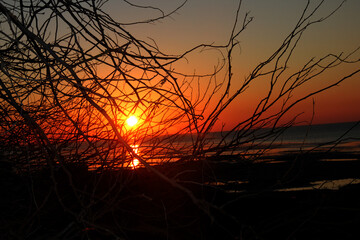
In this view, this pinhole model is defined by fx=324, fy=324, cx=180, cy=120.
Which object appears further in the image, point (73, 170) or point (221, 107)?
point (73, 170)

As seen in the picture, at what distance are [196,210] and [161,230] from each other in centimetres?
60

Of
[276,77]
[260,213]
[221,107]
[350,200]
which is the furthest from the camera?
[350,200]

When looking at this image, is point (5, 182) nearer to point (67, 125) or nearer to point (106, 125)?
point (67, 125)

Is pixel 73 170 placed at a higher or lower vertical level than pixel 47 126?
lower

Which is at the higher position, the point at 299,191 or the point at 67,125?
the point at 67,125

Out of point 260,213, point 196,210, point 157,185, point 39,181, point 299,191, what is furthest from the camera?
point 299,191

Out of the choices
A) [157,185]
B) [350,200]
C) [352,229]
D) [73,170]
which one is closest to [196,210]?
[157,185]

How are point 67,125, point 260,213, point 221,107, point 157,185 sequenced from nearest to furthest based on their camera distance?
point 221,107 < point 67,125 < point 157,185 < point 260,213

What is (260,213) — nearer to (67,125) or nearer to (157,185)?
(157,185)

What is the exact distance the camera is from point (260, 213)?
483 centimetres

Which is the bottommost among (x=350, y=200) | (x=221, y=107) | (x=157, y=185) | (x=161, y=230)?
(x=350, y=200)

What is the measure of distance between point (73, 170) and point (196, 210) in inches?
50.6

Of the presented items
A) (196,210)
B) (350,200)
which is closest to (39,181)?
(196,210)

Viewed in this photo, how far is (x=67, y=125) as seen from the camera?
2.72 metres
